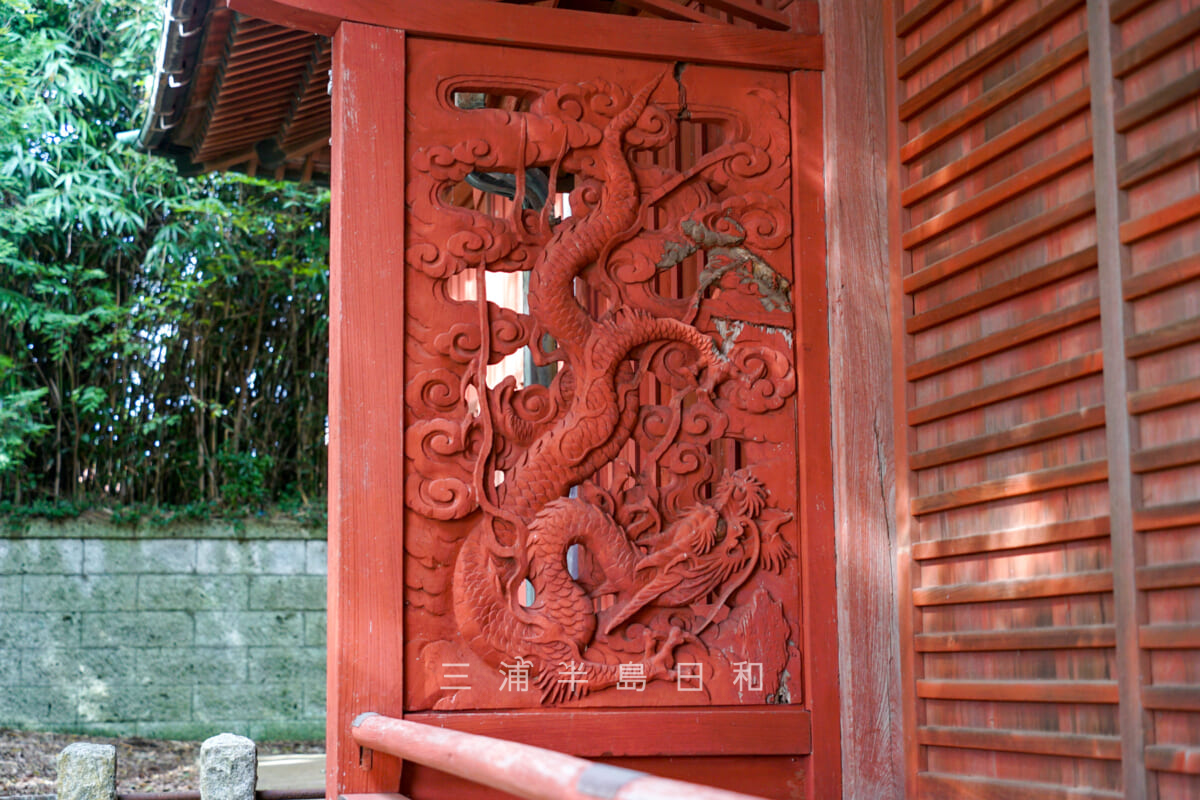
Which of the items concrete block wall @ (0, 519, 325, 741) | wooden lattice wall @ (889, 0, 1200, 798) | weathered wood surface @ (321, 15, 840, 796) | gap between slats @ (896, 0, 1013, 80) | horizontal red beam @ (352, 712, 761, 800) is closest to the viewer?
horizontal red beam @ (352, 712, 761, 800)

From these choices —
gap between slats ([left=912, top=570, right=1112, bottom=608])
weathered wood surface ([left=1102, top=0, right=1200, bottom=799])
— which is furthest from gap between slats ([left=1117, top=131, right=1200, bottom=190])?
gap between slats ([left=912, top=570, right=1112, bottom=608])

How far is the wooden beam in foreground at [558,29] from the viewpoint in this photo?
2.92m

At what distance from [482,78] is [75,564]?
306 inches

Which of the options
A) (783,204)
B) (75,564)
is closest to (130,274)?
(75,564)

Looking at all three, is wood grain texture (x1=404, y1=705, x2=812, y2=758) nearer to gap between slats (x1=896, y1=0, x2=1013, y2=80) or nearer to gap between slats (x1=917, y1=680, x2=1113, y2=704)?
gap between slats (x1=917, y1=680, x2=1113, y2=704)

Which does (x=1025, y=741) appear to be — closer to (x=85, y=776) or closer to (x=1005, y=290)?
(x=1005, y=290)

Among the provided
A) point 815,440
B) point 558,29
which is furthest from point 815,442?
point 558,29

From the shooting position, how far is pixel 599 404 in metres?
2.97

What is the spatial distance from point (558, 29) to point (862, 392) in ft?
4.05

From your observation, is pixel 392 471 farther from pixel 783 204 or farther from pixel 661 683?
pixel 783 204

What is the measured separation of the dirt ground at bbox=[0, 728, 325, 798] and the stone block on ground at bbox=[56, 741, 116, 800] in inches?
159

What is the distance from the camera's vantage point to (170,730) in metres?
9.33

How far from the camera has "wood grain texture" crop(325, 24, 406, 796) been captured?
271 centimetres

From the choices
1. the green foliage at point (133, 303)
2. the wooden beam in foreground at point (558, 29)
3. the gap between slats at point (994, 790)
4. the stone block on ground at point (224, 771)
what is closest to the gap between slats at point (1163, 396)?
the gap between slats at point (994, 790)
